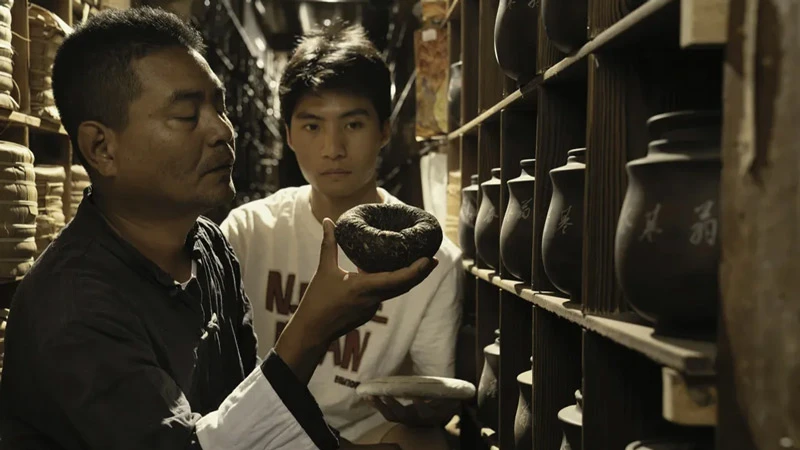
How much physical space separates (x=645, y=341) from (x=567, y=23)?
701mm

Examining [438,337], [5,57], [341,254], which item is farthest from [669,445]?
[5,57]

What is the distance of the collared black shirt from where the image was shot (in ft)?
4.25

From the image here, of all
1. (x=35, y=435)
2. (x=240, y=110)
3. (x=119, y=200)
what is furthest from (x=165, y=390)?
(x=240, y=110)

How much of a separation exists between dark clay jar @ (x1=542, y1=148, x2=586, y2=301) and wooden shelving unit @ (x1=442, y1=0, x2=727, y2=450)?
6 centimetres

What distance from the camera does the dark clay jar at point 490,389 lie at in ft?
7.61

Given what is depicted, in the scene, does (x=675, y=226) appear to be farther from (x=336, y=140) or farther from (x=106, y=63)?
(x=336, y=140)

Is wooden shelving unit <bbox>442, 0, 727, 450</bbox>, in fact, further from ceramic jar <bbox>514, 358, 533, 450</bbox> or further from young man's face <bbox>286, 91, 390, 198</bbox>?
young man's face <bbox>286, 91, 390, 198</bbox>

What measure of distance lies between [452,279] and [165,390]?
54.6 inches

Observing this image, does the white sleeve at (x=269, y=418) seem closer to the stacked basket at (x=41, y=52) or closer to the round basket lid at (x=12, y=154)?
the round basket lid at (x=12, y=154)

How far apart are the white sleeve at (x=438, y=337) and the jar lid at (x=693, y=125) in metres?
1.57

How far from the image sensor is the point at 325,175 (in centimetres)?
249

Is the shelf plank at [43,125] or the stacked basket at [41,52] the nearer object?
the shelf plank at [43,125]

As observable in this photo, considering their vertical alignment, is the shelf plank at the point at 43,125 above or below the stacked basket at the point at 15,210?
above

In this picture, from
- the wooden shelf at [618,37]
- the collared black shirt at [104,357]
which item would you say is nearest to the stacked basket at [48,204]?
the collared black shirt at [104,357]
